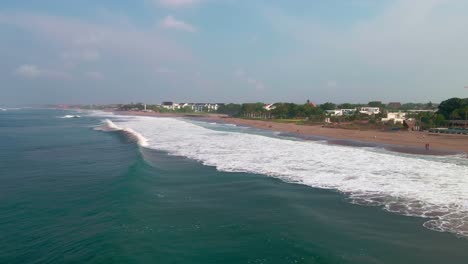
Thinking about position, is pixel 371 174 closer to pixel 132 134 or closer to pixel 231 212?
pixel 231 212

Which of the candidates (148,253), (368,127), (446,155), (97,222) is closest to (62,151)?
(97,222)

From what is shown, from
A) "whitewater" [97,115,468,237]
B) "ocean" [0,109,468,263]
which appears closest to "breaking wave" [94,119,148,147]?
"whitewater" [97,115,468,237]

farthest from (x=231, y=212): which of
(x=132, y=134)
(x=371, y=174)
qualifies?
(x=132, y=134)

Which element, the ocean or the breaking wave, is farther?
the breaking wave

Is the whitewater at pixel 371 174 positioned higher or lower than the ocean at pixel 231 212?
higher

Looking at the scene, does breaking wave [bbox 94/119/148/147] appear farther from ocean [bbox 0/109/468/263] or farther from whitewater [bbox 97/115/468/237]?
ocean [bbox 0/109/468/263]

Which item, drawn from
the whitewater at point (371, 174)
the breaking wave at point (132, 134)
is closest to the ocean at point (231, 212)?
the whitewater at point (371, 174)

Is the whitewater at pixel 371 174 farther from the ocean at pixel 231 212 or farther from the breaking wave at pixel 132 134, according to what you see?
the breaking wave at pixel 132 134

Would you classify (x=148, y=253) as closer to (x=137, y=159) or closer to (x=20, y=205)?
(x=20, y=205)

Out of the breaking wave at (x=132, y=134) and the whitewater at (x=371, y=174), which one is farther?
the breaking wave at (x=132, y=134)
